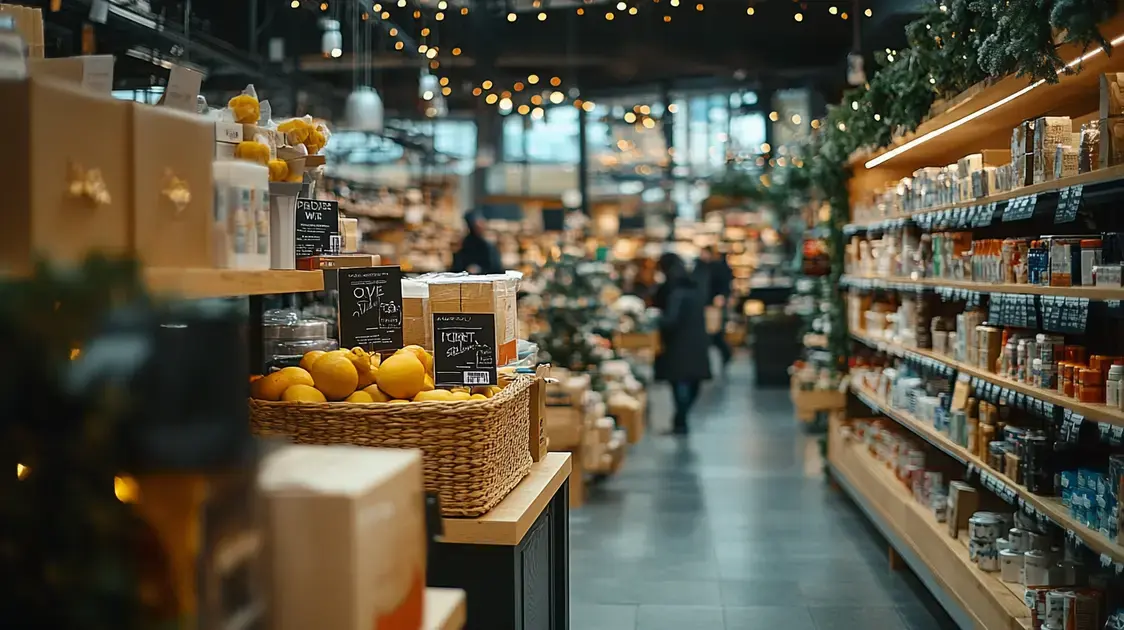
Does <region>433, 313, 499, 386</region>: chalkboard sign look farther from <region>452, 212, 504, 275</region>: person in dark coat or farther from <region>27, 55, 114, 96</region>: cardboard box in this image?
<region>452, 212, 504, 275</region>: person in dark coat

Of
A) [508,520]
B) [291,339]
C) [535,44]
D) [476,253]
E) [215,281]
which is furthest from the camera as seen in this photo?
[535,44]

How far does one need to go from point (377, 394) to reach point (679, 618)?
257 cm

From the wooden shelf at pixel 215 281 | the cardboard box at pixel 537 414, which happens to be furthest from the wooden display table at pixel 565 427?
the wooden shelf at pixel 215 281

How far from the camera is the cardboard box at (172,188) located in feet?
5.31

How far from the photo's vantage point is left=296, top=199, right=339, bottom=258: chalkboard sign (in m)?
2.76

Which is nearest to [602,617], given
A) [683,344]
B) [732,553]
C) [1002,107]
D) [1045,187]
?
[732,553]

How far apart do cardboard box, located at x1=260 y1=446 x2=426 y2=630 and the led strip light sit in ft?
8.96

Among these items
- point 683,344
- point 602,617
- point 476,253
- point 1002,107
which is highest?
point 1002,107

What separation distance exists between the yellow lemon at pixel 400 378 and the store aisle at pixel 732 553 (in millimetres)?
2371

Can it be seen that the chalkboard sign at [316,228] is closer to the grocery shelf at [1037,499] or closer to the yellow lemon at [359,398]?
the yellow lemon at [359,398]

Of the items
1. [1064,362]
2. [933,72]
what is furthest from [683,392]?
[1064,362]

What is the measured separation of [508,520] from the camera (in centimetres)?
255

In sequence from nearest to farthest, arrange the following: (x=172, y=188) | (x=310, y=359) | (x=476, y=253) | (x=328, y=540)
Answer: (x=328, y=540), (x=172, y=188), (x=310, y=359), (x=476, y=253)

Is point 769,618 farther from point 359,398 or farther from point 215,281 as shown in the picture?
point 215,281
